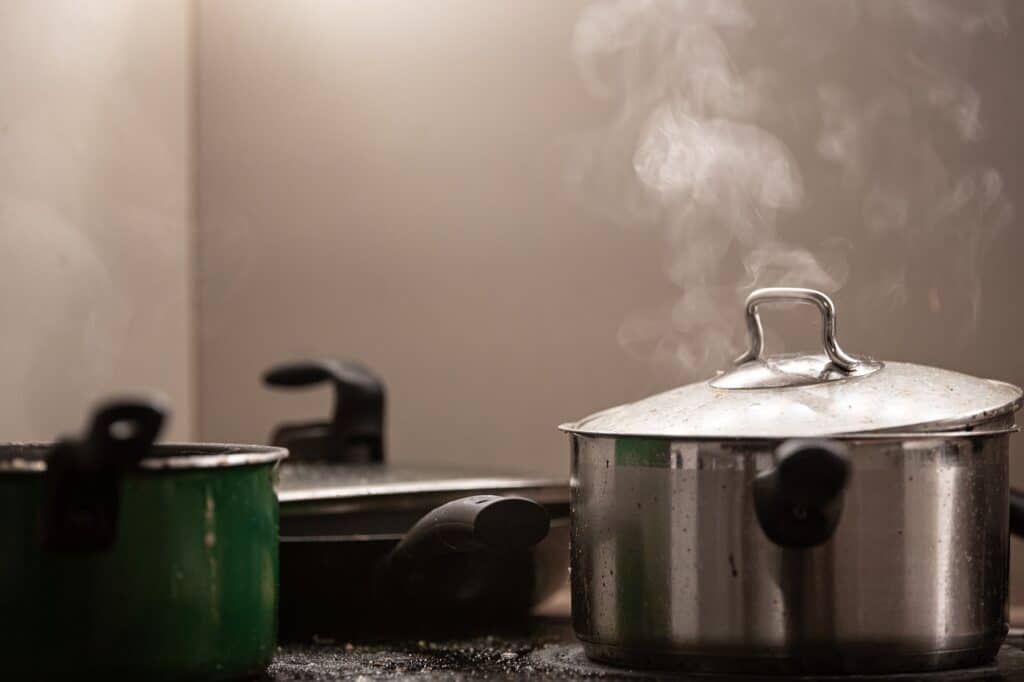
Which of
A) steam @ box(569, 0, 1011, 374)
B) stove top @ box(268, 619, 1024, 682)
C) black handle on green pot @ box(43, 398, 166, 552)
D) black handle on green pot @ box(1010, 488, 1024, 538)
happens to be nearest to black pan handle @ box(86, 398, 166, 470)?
black handle on green pot @ box(43, 398, 166, 552)

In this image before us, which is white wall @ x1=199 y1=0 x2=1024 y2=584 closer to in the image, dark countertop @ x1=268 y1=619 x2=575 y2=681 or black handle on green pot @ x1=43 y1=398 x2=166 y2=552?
dark countertop @ x1=268 y1=619 x2=575 y2=681

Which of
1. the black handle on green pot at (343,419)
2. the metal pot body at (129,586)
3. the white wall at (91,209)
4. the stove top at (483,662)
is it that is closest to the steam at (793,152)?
the black handle on green pot at (343,419)

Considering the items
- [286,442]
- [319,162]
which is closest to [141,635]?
[286,442]

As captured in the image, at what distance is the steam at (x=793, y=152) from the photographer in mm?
1065

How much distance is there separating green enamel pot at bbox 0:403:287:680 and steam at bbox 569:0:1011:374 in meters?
0.61

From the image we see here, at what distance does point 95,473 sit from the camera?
0.55 meters

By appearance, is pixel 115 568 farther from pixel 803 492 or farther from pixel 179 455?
pixel 803 492

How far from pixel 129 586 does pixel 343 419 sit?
51cm

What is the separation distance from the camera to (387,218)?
130 centimetres

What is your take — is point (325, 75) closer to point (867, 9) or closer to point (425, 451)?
point (425, 451)

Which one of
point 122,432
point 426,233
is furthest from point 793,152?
point 122,432

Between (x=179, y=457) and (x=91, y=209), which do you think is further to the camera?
(x=91, y=209)

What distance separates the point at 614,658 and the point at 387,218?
70 centimetres

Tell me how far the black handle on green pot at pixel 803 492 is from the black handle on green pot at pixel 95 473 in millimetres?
286
